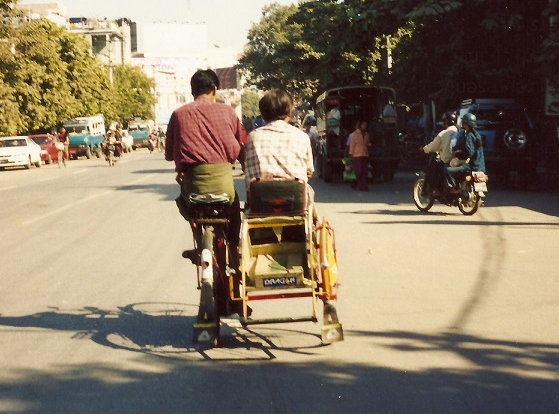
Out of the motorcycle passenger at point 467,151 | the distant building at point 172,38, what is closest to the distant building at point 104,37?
the distant building at point 172,38

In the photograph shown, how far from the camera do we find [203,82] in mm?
7055

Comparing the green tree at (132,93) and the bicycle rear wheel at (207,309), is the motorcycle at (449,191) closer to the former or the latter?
the bicycle rear wheel at (207,309)

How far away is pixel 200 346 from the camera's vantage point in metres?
6.77

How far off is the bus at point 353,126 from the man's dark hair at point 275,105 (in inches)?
775

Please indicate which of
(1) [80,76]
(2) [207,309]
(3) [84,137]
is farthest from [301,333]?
(1) [80,76]

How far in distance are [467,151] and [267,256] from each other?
1096 centimetres

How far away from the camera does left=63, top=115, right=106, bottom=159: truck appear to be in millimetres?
61312

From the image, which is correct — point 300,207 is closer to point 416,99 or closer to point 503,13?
point 503,13

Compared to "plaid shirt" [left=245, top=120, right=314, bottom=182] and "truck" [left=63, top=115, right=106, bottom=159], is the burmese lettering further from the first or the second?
"truck" [left=63, top=115, right=106, bottom=159]

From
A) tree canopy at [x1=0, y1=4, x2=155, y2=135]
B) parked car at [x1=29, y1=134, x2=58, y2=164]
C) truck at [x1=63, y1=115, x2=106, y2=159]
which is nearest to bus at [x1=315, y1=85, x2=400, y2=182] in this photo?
tree canopy at [x1=0, y1=4, x2=155, y2=135]

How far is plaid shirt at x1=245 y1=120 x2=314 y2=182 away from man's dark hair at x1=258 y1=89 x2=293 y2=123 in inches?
2.3

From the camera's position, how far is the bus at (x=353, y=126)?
2734 cm

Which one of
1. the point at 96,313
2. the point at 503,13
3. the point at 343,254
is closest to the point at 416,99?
the point at 503,13

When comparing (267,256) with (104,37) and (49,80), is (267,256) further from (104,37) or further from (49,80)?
(104,37)
